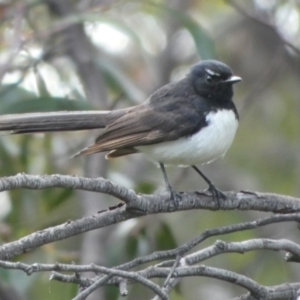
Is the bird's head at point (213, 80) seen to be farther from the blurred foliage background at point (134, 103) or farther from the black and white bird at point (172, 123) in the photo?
the blurred foliage background at point (134, 103)

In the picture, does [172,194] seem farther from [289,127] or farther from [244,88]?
[244,88]

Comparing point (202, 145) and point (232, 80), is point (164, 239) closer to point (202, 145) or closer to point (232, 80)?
point (202, 145)

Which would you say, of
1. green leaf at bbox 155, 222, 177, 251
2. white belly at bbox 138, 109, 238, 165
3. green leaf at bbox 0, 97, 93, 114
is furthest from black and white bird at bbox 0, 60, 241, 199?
green leaf at bbox 155, 222, 177, 251

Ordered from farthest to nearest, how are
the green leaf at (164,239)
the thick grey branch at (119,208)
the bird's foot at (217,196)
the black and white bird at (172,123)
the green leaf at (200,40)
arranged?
1. the green leaf at (200,40)
2. the green leaf at (164,239)
3. the black and white bird at (172,123)
4. the bird's foot at (217,196)
5. the thick grey branch at (119,208)

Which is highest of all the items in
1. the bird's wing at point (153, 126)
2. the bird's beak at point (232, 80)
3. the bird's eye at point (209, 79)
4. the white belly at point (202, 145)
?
the bird's eye at point (209, 79)

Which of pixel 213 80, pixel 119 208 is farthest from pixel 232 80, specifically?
pixel 119 208

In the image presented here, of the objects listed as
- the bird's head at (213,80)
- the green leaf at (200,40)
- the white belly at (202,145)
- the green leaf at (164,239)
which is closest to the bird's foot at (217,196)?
the white belly at (202,145)

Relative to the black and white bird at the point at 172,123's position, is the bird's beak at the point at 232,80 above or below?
above

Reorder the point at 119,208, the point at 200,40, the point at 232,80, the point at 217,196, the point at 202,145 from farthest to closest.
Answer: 1. the point at 200,40
2. the point at 232,80
3. the point at 202,145
4. the point at 217,196
5. the point at 119,208
